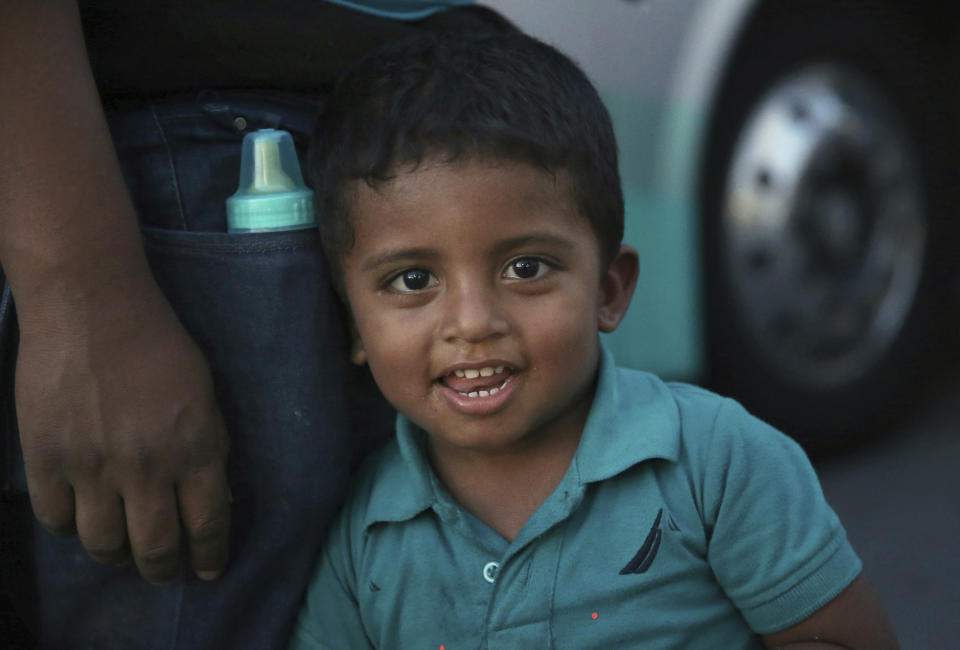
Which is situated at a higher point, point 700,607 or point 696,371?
point 700,607

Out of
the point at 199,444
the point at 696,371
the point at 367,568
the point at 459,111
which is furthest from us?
the point at 696,371

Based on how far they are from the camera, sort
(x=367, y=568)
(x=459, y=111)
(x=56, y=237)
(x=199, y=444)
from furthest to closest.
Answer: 1. (x=367, y=568)
2. (x=459, y=111)
3. (x=199, y=444)
4. (x=56, y=237)

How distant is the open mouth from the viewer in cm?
159

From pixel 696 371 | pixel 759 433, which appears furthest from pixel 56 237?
A: pixel 696 371

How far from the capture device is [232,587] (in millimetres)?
1689

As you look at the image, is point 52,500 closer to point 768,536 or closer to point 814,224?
point 768,536

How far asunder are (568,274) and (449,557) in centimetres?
45

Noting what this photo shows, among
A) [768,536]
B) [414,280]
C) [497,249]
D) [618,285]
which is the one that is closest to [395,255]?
[414,280]

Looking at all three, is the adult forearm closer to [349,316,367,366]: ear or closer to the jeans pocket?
the jeans pocket

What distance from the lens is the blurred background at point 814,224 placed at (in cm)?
271

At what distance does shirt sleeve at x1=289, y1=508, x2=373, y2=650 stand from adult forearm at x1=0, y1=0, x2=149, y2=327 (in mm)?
612

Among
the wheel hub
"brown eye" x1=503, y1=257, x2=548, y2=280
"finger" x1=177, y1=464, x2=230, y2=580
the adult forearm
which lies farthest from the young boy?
the wheel hub

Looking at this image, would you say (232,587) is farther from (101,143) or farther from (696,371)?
(696,371)

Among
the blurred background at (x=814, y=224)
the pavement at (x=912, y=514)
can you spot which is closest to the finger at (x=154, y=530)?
the blurred background at (x=814, y=224)
